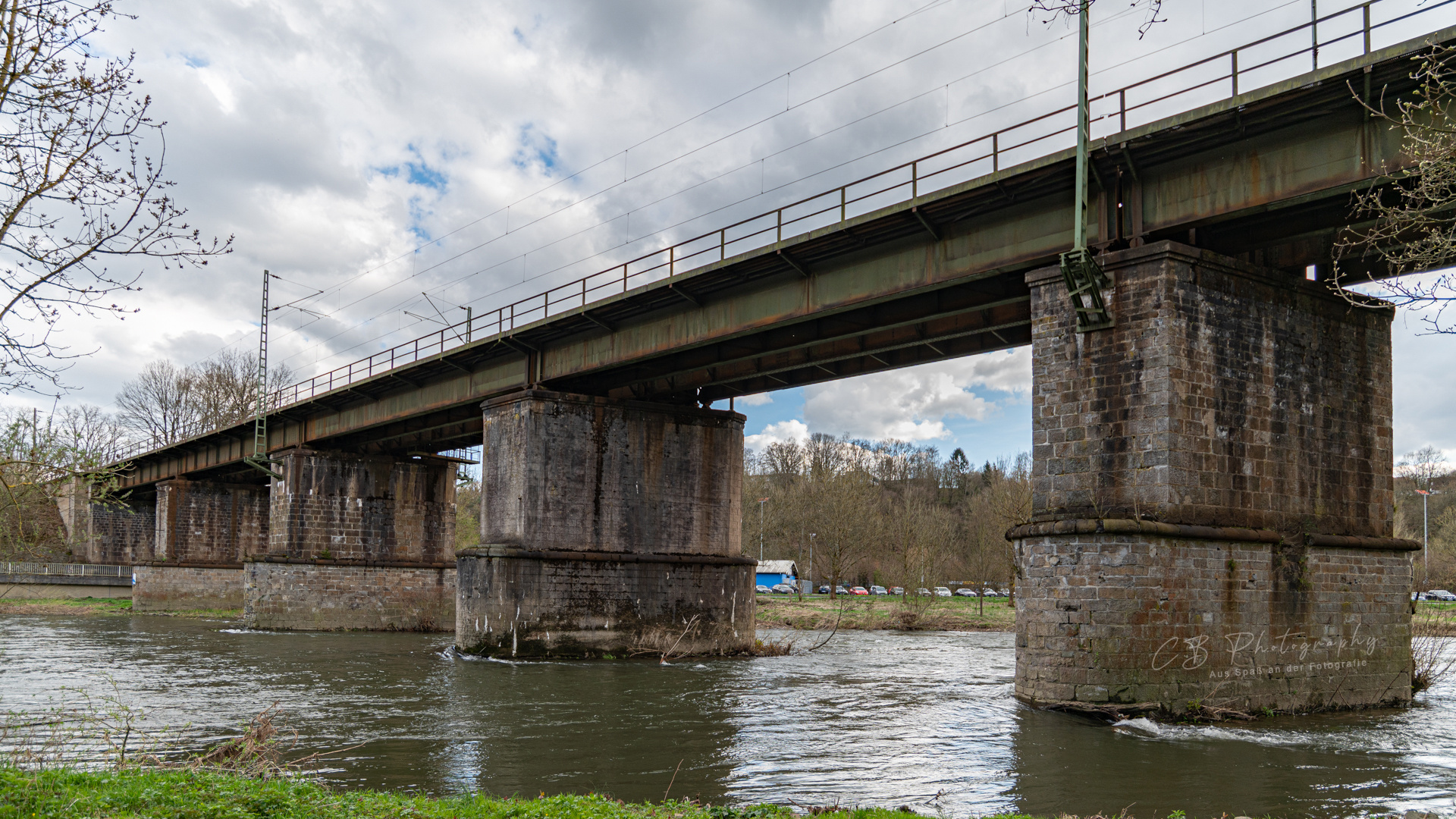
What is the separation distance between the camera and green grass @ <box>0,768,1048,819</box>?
7.77 meters

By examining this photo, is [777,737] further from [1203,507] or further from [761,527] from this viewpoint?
[761,527]

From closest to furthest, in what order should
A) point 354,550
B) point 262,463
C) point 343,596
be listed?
point 343,596
point 354,550
point 262,463

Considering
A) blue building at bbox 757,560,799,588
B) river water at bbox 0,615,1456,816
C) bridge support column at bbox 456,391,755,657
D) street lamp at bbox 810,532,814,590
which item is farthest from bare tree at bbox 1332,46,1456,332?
blue building at bbox 757,560,799,588

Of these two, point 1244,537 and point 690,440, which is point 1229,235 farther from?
point 690,440

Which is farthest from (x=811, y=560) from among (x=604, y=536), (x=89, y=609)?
(x=604, y=536)

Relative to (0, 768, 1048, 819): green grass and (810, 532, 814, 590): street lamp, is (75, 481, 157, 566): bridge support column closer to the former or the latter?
(810, 532, 814, 590): street lamp

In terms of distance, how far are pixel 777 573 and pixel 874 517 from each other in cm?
2530

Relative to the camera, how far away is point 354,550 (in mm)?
43938

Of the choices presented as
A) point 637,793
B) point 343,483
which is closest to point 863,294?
point 637,793

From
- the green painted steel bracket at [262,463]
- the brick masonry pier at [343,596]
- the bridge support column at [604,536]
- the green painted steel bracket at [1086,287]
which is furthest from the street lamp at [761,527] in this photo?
the green painted steel bracket at [1086,287]

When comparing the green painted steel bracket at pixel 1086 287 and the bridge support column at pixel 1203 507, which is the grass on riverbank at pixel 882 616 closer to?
the bridge support column at pixel 1203 507

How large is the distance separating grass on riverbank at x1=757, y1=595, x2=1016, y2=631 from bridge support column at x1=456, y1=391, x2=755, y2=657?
15.0m

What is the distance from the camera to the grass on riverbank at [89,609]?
5506cm

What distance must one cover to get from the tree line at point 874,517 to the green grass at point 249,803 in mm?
28691
